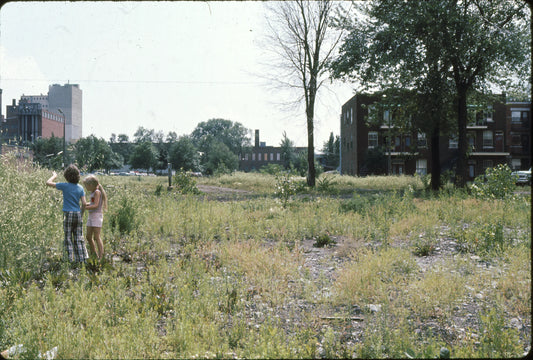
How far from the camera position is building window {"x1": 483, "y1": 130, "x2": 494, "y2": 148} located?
45641 millimetres

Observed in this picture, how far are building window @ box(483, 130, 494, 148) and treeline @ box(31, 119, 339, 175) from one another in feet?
121

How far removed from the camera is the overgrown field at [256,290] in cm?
340

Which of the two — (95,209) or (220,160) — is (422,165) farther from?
(95,209)

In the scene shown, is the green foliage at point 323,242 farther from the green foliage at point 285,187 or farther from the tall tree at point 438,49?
the tall tree at point 438,49

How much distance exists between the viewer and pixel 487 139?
151 ft

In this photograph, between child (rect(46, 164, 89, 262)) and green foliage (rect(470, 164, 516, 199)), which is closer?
child (rect(46, 164, 89, 262))

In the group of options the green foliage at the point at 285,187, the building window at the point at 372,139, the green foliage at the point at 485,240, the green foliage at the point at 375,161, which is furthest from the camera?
the building window at the point at 372,139

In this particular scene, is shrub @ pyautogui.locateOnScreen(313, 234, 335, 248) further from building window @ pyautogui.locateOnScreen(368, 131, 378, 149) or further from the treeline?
building window @ pyautogui.locateOnScreen(368, 131, 378, 149)

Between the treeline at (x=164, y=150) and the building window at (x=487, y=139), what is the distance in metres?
36.9

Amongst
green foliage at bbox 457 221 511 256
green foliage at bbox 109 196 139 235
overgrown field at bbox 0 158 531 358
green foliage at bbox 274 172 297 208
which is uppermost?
green foliage at bbox 274 172 297 208

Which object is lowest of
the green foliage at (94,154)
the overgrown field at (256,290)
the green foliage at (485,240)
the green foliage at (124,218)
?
the overgrown field at (256,290)

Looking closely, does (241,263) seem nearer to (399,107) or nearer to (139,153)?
(139,153)

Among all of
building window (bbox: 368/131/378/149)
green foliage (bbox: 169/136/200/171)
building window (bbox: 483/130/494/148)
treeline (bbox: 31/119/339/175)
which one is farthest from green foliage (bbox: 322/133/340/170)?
green foliage (bbox: 169/136/200/171)

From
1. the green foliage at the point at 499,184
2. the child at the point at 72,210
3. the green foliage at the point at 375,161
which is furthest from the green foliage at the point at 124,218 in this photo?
the green foliage at the point at 375,161
